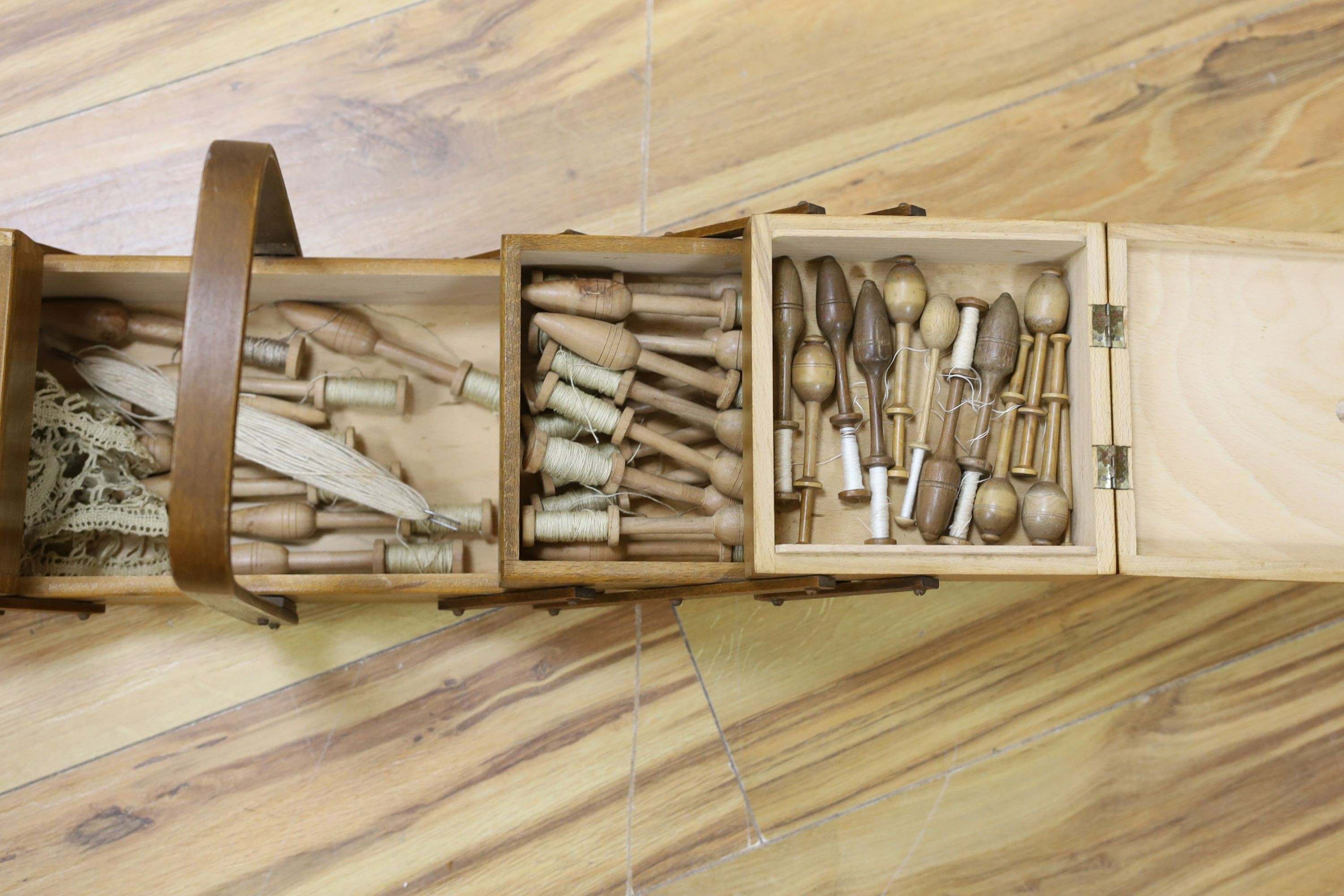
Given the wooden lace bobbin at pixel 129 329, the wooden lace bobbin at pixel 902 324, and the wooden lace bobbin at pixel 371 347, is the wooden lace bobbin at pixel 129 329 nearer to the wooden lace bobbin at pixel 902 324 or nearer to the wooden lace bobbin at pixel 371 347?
the wooden lace bobbin at pixel 371 347

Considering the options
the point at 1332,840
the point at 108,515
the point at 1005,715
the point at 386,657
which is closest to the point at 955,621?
the point at 1005,715

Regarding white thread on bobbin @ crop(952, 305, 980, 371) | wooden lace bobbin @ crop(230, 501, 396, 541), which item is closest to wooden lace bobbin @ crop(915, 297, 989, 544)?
white thread on bobbin @ crop(952, 305, 980, 371)

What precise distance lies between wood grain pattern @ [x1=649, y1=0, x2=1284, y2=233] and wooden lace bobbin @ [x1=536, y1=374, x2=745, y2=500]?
1.32ft

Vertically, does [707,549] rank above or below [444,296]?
below

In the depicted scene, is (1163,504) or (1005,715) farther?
(1005,715)

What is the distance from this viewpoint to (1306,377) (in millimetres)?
1050

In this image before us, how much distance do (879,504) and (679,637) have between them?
0.40 m

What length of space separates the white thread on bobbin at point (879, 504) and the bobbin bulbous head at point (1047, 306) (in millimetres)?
244

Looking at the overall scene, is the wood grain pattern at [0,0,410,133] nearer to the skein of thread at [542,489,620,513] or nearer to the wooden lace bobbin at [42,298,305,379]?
the wooden lace bobbin at [42,298,305,379]

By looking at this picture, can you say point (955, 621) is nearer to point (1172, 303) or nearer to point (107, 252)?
point (1172, 303)

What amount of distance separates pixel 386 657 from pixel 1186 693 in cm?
113

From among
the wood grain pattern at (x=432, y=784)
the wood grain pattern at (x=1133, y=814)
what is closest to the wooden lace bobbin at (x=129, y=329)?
the wood grain pattern at (x=432, y=784)

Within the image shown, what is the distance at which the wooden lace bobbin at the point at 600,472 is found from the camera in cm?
105

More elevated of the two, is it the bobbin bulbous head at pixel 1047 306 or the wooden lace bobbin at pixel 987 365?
the bobbin bulbous head at pixel 1047 306
